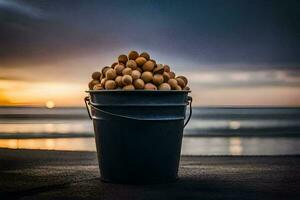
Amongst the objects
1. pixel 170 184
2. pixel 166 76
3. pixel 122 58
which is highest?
pixel 122 58

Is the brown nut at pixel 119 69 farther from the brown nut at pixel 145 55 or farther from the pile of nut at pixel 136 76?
the brown nut at pixel 145 55

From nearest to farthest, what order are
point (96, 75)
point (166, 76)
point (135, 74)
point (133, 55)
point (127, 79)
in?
point (127, 79) → point (135, 74) → point (166, 76) → point (133, 55) → point (96, 75)

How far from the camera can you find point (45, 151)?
10422 millimetres

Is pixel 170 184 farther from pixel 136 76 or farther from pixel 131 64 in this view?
pixel 131 64

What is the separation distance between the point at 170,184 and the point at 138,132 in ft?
2.15

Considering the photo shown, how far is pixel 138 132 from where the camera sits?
6.42 metres

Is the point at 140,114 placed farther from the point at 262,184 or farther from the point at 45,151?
the point at 45,151

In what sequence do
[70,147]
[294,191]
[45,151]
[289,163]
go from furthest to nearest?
[70,147] < [45,151] < [289,163] < [294,191]

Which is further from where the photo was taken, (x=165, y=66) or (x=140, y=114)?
(x=165, y=66)

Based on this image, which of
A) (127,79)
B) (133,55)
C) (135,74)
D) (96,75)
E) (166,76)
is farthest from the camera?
(96,75)

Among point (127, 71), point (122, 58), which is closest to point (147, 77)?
point (127, 71)

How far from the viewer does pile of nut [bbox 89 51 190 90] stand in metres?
6.49

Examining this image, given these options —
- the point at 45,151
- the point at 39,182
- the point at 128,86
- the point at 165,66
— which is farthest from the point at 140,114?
the point at 45,151

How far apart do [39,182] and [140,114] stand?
135 cm
